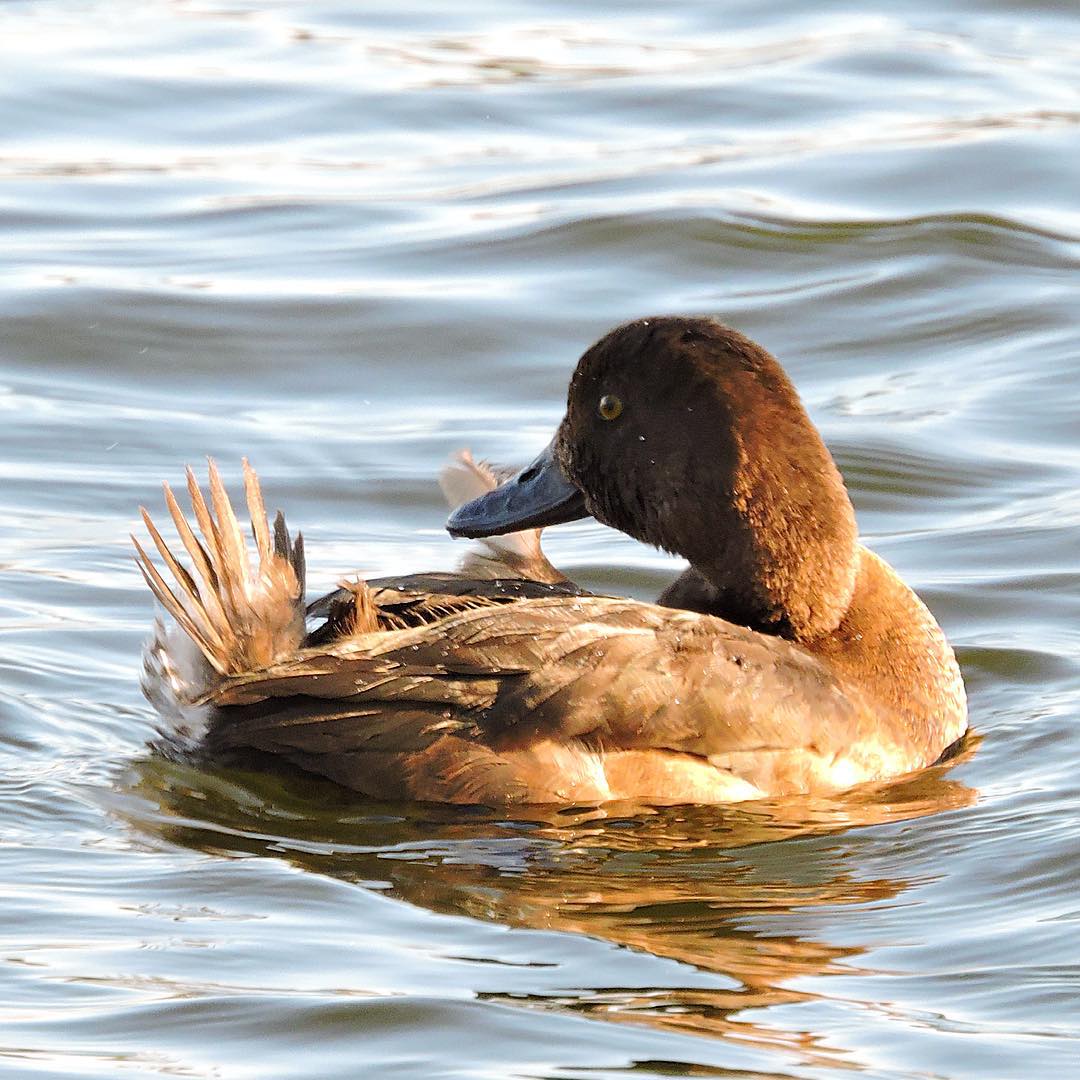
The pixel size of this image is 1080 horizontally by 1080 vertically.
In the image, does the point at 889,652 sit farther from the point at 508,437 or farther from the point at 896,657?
A: the point at 508,437

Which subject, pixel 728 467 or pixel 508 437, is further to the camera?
pixel 508 437

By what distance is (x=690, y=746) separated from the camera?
17.4 feet

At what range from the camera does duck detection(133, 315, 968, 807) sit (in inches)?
203

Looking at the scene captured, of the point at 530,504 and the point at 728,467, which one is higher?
the point at 728,467

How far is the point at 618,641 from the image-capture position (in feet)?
17.2

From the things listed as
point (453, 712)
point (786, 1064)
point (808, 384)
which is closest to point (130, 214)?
point (808, 384)

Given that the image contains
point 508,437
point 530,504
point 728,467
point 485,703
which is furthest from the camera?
point 508,437

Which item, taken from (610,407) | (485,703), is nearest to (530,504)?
(610,407)

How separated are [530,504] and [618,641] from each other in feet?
3.12

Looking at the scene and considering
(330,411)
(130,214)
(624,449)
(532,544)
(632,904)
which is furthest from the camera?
(130,214)

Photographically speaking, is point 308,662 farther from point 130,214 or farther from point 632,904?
point 130,214

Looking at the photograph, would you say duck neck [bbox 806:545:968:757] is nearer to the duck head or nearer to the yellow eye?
the duck head

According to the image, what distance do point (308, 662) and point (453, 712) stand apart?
1.15 ft

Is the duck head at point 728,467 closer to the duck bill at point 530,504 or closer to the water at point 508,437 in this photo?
the duck bill at point 530,504
